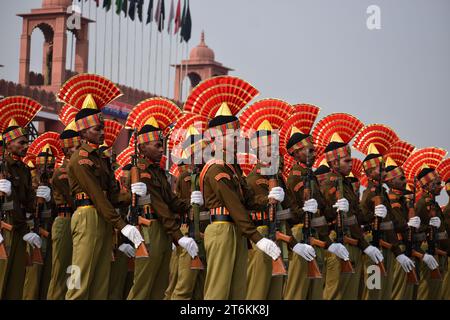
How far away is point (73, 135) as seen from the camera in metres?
11.9

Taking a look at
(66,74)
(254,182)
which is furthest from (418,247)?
(66,74)

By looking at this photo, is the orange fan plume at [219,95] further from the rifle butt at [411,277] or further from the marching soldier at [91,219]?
the rifle butt at [411,277]

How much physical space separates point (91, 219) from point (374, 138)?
211 inches

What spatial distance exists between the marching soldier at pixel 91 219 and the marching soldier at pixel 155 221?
41 cm

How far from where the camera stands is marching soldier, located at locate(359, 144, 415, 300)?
42.7ft

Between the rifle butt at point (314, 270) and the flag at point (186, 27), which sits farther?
the flag at point (186, 27)

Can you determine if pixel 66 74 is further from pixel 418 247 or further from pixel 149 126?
pixel 149 126

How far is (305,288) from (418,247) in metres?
3.42

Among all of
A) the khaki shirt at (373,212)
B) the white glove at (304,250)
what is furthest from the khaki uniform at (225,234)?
the khaki shirt at (373,212)

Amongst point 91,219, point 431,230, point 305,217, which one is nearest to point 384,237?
point 431,230

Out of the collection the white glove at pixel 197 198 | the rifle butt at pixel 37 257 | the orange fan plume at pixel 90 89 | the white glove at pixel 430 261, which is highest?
the orange fan plume at pixel 90 89

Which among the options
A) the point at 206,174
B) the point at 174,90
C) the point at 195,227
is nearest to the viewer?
the point at 206,174

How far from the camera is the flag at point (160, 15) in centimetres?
3706
